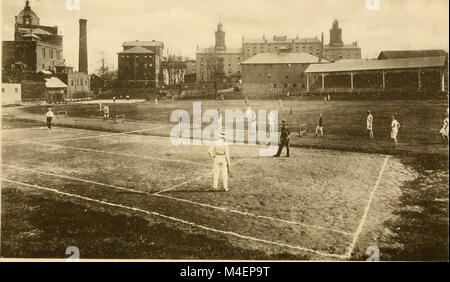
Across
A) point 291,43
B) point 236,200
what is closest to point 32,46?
point 291,43

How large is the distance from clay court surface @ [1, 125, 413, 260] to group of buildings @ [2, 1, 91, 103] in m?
3.12

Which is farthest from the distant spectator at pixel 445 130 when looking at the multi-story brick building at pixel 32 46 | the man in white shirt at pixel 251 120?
the multi-story brick building at pixel 32 46

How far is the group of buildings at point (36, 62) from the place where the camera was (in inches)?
414

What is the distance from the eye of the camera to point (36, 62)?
2048 cm

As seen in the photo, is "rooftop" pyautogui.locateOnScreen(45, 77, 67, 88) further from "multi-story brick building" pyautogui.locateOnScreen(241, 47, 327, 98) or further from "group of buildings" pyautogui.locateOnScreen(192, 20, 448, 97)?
"multi-story brick building" pyautogui.locateOnScreen(241, 47, 327, 98)

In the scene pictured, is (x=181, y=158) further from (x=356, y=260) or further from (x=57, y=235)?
(x=356, y=260)

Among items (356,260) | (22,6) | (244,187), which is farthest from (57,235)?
(22,6)

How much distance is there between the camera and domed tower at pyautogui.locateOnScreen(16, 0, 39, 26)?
8.17 metres

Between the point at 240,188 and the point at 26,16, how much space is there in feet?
24.4

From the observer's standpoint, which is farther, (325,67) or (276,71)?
(276,71)

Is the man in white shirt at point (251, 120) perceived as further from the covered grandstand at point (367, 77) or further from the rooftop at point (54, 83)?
the rooftop at point (54, 83)

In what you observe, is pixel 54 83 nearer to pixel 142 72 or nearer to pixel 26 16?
pixel 142 72

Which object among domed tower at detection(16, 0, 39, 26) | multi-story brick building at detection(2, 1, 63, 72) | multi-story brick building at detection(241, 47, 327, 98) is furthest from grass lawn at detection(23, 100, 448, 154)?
multi-story brick building at detection(241, 47, 327, 98)
